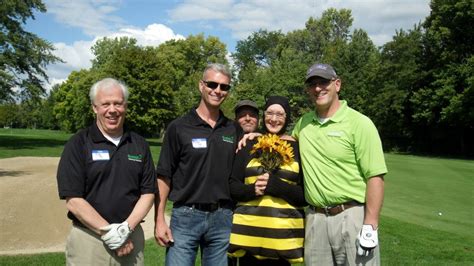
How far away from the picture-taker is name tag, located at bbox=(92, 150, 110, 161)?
11.4 ft

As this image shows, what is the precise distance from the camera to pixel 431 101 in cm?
4125

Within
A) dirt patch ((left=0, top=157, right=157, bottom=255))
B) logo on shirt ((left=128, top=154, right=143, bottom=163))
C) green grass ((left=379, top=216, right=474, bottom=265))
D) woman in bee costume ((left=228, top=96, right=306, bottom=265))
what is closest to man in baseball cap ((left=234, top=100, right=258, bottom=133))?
woman in bee costume ((left=228, top=96, right=306, bottom=265))

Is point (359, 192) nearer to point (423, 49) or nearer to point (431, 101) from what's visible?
point (431, 101)

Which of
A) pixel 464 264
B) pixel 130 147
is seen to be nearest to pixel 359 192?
pixel 130 147

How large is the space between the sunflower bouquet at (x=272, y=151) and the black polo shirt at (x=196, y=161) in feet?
1.11

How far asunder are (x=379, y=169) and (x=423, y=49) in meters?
45.7

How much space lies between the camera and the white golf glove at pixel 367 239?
3629 mm

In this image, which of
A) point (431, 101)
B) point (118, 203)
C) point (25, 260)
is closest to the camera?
point (118, 203)

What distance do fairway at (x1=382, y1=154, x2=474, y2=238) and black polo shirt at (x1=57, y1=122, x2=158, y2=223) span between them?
25.9 ft

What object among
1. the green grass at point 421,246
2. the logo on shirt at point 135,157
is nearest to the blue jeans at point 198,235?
the logo on shirt at point 135,157

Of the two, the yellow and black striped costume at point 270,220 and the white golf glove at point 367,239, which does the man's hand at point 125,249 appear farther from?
the white golf glove at point 367,239

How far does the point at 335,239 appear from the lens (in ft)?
12.7

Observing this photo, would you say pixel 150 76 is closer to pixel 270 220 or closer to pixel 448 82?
pixel 448 82

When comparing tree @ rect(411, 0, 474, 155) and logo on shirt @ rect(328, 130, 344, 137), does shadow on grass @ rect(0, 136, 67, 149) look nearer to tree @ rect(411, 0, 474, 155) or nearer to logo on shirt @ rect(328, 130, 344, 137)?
tree @ rect(411, 0, 474, 155)
